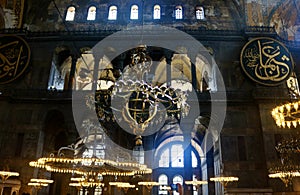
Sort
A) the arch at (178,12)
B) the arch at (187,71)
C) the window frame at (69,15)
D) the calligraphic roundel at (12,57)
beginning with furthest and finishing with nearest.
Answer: the window frame at (69,15), the arch at (178,12), the arch at (187,71), the calligraphic roundel at (12,57)

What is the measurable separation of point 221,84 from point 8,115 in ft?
28.9

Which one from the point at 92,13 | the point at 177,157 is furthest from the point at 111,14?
the point at 177,157

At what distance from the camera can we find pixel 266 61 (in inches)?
423

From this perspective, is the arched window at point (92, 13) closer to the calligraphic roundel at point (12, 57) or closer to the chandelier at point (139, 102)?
the calligraphic roundel at point (12, 57)

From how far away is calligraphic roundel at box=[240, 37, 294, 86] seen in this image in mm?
10523

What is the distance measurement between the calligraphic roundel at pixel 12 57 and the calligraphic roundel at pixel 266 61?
9.31m

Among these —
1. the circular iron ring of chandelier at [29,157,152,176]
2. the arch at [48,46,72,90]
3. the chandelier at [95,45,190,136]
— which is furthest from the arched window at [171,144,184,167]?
the chandelier at [95,45,190,136]

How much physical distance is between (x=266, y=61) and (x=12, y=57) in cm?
1084

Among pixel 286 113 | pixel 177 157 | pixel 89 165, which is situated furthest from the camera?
pixel 177 157

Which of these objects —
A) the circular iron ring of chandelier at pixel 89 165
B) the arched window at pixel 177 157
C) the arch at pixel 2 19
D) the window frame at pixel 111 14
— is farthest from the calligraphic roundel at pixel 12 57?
the arched window at pixel 177 157

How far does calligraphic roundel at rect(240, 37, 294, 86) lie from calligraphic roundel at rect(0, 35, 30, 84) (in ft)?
30.6

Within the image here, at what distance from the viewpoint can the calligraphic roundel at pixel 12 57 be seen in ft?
36.6

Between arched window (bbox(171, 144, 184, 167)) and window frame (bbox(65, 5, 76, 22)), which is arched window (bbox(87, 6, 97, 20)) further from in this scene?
arched window (bbox(171, 144, 184, 167))

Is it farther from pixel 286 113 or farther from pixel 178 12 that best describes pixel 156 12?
pixel 286 113
